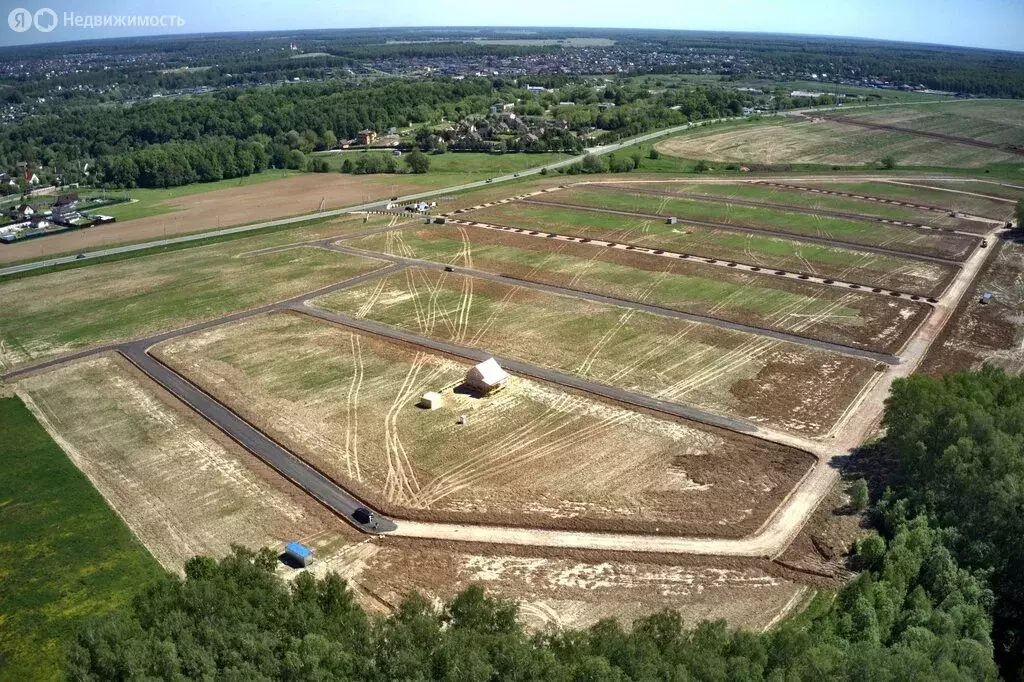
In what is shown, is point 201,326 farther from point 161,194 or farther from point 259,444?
point 161,194

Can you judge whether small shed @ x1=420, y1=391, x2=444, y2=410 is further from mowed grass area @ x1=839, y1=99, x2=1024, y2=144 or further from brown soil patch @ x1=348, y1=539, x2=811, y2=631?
mowed grass area @ x1=839, y1=99, x2=1024, y2=144

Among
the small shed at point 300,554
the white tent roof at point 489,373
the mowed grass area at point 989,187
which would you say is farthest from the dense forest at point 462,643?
the mowed grass area at point 989,187

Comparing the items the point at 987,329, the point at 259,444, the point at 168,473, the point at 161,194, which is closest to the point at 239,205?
the point at 161,194

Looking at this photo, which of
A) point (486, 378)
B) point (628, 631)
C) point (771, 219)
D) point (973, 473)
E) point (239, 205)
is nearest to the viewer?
point (628, 631)

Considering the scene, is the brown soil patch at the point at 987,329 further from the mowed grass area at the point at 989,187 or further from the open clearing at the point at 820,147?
the open clearing at the point at 820,147

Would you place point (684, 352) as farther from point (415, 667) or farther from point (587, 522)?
point (415, 667)

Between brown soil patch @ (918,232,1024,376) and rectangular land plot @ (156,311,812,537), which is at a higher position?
brown soil patch @ (918,232,1024,376)

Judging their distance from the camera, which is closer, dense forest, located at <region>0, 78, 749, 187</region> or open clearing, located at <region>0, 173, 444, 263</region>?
open clearing, located at <region>0, 173, 444, 263</region>

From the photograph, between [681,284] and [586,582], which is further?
[681,284]

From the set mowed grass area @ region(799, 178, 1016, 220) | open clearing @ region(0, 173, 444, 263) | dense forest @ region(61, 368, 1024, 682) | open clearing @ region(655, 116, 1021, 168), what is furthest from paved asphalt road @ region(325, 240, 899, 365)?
open clearing @ region(655, 116, 1021, 168)
